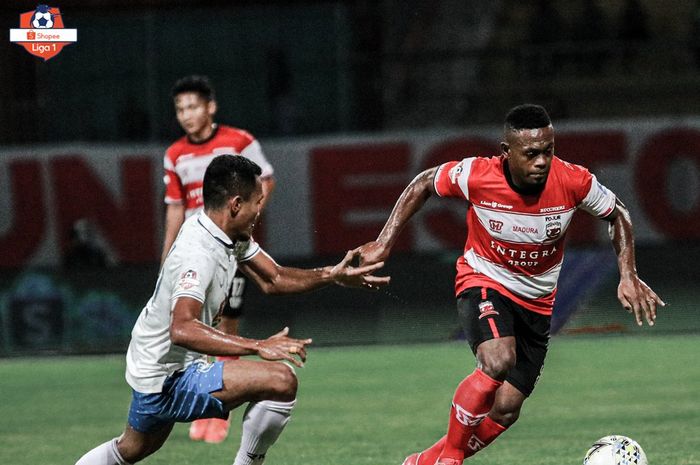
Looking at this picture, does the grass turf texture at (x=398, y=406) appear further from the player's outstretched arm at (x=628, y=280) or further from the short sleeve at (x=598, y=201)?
the short sleeve at (x=598, y=201)

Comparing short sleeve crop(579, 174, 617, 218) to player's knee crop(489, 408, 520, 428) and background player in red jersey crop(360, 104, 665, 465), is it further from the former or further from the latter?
player's knee crop(489, 408, 520, 428)

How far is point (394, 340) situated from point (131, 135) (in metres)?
3.77

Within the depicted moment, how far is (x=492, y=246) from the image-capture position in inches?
245

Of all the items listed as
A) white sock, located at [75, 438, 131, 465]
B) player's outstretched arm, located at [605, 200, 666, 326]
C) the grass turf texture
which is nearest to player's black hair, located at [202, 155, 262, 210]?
white sock, located at [75, 438, 131, 465]

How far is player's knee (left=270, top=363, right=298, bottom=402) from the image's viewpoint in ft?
17.1

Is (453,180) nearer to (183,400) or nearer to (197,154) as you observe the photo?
(183,400)

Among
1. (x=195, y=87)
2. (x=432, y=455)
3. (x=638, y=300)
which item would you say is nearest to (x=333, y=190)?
(x=195, y=87)

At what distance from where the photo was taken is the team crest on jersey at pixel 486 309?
5.97 m

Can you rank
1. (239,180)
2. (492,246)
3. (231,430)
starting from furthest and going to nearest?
(231,430) → (492,246) → (239,180)

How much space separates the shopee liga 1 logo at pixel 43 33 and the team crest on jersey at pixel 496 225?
7.85m

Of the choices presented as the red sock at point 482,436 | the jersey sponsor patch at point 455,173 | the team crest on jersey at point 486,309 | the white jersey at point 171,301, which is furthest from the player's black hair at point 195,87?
the red sock at point 482,436

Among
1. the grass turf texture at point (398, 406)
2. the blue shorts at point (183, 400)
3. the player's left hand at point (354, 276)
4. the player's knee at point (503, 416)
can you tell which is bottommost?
the grass turf texture at point (398, 406)

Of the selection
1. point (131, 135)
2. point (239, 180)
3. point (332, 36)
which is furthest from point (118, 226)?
point (239, 180)

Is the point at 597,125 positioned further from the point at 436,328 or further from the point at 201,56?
the point at 201,56
